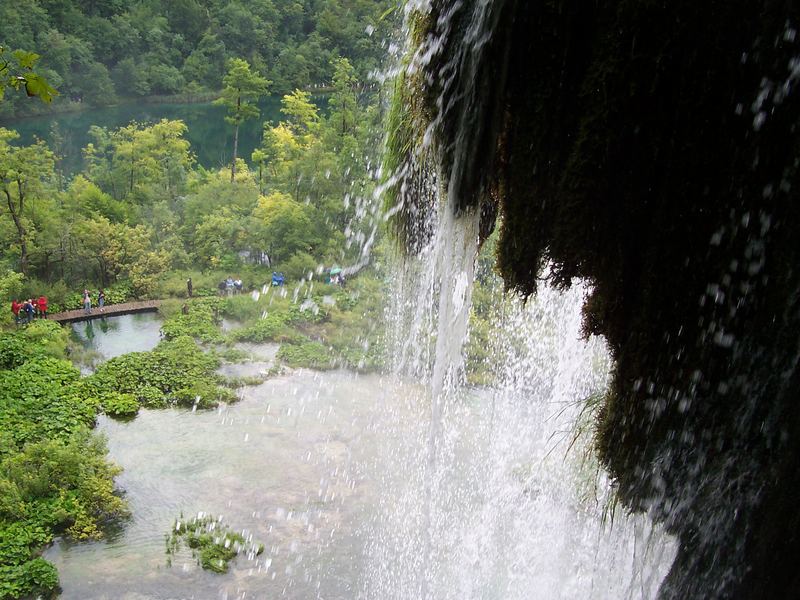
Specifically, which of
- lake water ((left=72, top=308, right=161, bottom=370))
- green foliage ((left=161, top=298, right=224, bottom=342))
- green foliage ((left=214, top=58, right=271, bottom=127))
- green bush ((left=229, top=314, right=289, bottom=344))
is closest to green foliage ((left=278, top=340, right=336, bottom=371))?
green bush ((left=229, top=314, right=289, bottom=344))

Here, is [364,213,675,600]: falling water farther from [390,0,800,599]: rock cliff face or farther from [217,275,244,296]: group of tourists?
[217,275,244,296]: group of tourists

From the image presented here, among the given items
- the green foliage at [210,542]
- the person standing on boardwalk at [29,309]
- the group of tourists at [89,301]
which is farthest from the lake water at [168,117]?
the green foliage at [210,542]

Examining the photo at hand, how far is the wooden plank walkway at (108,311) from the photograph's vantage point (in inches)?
598

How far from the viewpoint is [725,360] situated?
2.17 metres

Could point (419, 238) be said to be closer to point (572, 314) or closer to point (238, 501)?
point (572, 314)

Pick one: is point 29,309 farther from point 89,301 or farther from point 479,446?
point 479,446

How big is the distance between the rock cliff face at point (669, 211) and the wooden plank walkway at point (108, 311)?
15002mm

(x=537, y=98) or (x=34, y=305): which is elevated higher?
(x=537, y=98)

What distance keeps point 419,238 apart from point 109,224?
1697cm

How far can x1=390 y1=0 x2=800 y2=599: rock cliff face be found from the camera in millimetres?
1993

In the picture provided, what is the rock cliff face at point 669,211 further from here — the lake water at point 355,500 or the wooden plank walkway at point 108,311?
the wooden plank walkway at point 108,311

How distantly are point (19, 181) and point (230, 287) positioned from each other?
600 centimetres

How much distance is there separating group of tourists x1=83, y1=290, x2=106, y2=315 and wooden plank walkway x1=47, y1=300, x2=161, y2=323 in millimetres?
71

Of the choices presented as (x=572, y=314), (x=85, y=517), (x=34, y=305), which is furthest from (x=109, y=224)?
(x=572, y=314)
